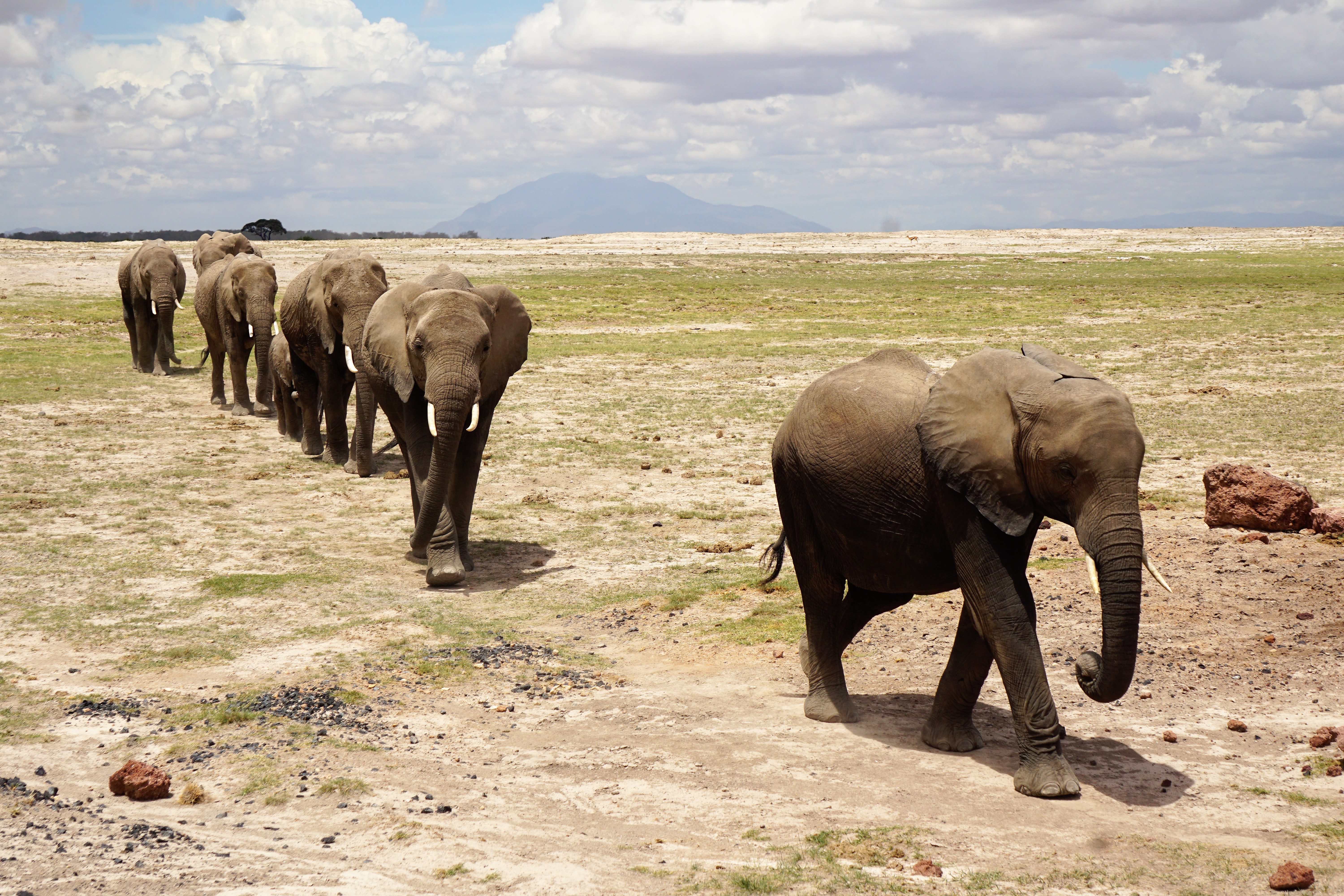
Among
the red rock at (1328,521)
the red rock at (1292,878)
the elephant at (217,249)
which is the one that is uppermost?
the elephant at (217,249)

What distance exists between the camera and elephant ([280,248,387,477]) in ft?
54.3

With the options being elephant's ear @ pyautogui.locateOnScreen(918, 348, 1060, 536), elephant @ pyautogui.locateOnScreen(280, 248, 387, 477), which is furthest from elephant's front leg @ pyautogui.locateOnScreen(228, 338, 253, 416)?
elephant's ear @ pyautogui.locateOnScreen(918, 348, 1060, 536)

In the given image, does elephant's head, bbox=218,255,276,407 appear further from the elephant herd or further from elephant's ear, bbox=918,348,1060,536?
elephant's ear, bbox=918,348,1060,536

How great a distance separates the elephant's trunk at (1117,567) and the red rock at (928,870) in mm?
1333

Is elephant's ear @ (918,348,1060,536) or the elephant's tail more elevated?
elephant's ear @ (918,348,1060,536)

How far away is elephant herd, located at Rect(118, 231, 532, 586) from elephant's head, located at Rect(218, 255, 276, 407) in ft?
0.08

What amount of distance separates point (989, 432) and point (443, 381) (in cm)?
637

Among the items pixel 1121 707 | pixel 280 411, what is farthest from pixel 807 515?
pixel 280 411

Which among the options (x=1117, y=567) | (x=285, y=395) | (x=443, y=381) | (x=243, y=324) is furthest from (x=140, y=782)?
(x=243, y=324)

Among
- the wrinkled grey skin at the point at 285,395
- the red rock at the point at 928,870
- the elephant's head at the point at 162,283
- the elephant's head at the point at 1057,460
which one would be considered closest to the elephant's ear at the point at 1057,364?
the elephant's head at the point at 1057,460

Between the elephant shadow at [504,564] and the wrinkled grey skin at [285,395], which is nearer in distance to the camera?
the elephant shadow at [504,564]

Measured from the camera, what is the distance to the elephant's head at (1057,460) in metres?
6.23

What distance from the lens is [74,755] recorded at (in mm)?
7570

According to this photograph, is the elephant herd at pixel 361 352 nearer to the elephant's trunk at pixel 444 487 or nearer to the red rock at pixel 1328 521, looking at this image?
the elephant's trunk at pixel 444 487
